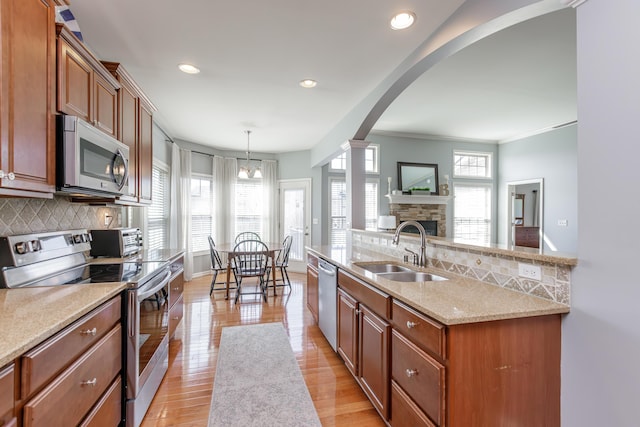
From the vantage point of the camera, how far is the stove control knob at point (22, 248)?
164 centimetres

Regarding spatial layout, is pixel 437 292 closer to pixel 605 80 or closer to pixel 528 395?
pixel 528 395

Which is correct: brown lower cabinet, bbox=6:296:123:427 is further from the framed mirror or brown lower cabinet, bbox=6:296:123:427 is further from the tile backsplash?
the framed mirror

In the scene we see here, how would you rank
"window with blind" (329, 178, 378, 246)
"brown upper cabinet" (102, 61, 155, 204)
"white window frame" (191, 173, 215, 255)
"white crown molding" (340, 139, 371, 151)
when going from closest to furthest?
"brown upper cabinet" (102, 61, 155, 204) → "white crown molding" (340, 139, 371, 151) → "white window frame" (191, 173, 215, 255) → "window with blind" (329, 178, 378, 246)

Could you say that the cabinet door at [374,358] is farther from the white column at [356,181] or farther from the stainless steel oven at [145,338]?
the white column at [356,181]

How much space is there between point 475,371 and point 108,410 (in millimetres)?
1778

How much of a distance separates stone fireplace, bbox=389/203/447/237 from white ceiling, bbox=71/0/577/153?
5.87 ft

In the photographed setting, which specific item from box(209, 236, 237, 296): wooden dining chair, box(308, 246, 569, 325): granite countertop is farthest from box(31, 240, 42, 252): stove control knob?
box(209, 236, 237, 296): wooden dining chair

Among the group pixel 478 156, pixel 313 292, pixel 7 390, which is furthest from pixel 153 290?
pixel 478 156

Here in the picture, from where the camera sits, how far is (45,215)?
81.0 inches

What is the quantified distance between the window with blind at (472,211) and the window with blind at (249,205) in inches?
168

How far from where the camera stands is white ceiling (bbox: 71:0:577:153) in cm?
203

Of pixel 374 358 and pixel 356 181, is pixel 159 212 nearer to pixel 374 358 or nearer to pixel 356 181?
pixel 356 181

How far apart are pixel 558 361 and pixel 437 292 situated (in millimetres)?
584

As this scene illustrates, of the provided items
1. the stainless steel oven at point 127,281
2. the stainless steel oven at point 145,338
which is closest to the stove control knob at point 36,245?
the stainless steel oven at point 127,281
